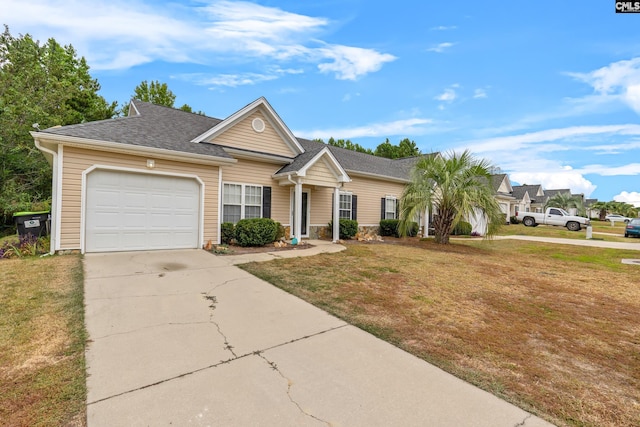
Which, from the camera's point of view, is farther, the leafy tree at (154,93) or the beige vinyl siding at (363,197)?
the leafy tree at (154,93)

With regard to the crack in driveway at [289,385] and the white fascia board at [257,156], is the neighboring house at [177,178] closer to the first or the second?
the white fascia board at [257,156]

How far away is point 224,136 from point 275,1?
473cm

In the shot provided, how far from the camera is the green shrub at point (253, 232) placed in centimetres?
998

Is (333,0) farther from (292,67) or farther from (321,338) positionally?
(321,338)

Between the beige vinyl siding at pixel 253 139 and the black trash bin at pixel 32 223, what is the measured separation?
5.45m

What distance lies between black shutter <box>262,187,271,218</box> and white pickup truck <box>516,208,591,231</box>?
25.0 meters

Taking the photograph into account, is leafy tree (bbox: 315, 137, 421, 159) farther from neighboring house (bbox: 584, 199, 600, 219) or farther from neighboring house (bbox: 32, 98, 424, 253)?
neighboring house (bbox: 584, 199, 600, 219)

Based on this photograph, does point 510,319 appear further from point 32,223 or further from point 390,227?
point 32,223

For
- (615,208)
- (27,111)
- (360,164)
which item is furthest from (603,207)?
(27,111)

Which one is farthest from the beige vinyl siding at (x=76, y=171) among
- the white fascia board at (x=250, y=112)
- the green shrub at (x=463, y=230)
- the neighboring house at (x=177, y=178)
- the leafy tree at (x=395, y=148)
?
the leafy tree at (x=395, y=148)

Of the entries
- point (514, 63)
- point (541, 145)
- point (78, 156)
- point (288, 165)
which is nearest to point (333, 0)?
point (288, 165)

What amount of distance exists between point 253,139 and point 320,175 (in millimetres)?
3052

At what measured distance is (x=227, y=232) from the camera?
398 inches

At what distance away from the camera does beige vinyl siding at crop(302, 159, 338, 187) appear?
1130 cm
